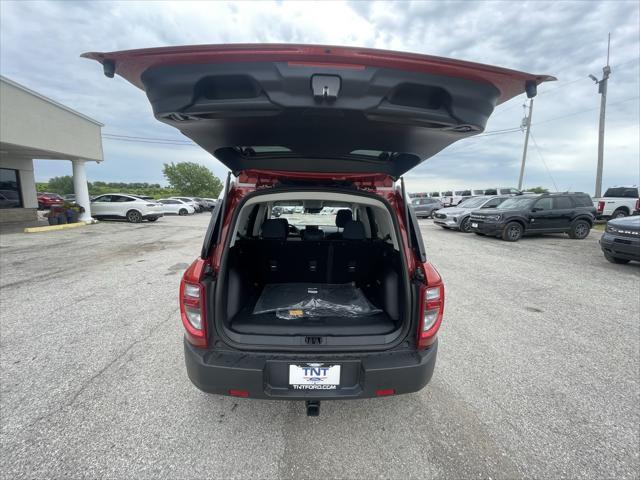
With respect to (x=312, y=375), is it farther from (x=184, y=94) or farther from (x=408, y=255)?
(x=184, y=94)

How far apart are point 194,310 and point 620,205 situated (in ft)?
67.0

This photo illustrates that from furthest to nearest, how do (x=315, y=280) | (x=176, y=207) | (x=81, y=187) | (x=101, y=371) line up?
1. (x=176, y=207)
2. (x=81, y=187)
3. (x=315, y=280)
4. (x=101, y=371)

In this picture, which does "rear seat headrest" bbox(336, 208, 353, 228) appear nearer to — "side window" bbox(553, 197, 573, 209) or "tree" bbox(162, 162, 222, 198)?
"side window" bbox(553, 197, 573, 209)

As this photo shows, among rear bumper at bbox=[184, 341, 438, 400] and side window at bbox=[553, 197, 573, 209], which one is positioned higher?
side window at bbox=[553, 197, 573, 209]

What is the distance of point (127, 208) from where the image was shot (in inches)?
594

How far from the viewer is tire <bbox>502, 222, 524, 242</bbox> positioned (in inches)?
376

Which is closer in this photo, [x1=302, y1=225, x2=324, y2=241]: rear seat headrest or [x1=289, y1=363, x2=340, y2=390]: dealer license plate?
[x1=289, y1=363, x2=340, y2=390]: dealer license plate

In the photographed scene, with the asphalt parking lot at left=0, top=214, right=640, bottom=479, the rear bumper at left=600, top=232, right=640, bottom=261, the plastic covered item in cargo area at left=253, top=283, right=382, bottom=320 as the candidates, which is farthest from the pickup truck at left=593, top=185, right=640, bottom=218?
the plastic covered item in cargo area at left=253, top=283, right=382, bottom=320

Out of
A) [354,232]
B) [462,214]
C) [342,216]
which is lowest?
[462,214]

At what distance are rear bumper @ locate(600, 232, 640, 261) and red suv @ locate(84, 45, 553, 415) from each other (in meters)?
6.12

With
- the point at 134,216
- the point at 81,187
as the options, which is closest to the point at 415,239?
the point at 81,187

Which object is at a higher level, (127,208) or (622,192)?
(622,192)

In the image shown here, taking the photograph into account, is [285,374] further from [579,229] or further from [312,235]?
[579,229]

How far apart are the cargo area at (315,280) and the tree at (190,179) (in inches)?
1751
